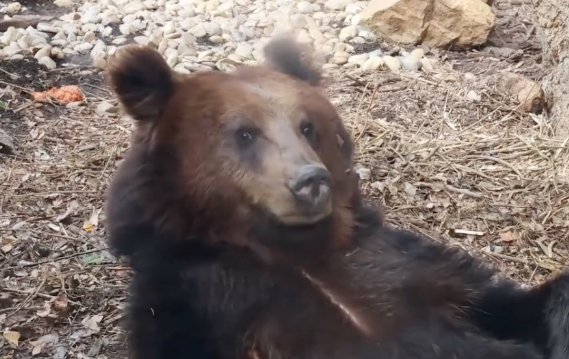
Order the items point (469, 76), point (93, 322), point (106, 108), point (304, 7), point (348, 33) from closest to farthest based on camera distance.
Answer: point (93, 322)
point (106, 108)
point (469, 76)
point (348, 33)
point (304, 7)

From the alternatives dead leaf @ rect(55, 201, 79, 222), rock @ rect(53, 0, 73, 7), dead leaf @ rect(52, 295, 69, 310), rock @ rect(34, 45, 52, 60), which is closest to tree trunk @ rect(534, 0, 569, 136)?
dead leaf @ rect(55, 201, 79, 222)

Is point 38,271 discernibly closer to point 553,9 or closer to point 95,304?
point 95,304

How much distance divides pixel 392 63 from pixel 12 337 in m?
4.35

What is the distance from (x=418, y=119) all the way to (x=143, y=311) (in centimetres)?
387

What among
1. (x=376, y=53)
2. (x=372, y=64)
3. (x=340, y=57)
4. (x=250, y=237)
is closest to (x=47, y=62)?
(x=340, y=57)

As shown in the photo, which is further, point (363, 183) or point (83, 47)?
point (83, 47)

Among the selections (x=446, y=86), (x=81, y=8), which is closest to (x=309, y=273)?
(x=446, y=86)

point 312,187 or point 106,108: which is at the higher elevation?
point 312,187

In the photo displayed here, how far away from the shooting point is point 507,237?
16.8ft

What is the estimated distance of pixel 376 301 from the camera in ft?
10.4

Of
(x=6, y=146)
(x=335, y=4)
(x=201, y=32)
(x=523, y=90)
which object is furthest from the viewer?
(x=335, y=4)

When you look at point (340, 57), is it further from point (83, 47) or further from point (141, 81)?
point (141, 81)

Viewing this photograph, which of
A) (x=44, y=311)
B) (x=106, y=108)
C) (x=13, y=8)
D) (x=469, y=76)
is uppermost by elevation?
(x=44, y=311)

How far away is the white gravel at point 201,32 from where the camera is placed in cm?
751
